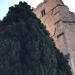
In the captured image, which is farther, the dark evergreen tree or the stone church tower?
the stone church tower

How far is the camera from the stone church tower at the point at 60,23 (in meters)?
26.6

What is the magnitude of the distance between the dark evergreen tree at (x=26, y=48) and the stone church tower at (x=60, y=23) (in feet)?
28.9

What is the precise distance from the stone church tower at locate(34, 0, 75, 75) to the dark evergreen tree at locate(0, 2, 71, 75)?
881 centimetres

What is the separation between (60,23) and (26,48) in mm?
12745

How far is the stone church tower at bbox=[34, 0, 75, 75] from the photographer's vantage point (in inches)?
1048

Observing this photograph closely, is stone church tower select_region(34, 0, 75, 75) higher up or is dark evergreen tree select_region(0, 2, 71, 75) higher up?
stone church tower select_region(34, 0, 75, 75)

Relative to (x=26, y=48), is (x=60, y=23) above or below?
above

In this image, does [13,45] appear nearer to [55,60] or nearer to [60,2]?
[55,60]

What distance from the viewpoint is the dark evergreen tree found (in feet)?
49.9

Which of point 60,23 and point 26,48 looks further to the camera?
point 60,23

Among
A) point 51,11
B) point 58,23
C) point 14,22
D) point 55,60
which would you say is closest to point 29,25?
point 14,22

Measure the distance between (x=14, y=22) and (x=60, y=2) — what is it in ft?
46.5

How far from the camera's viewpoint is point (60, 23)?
2819cm

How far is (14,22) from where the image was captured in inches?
683
